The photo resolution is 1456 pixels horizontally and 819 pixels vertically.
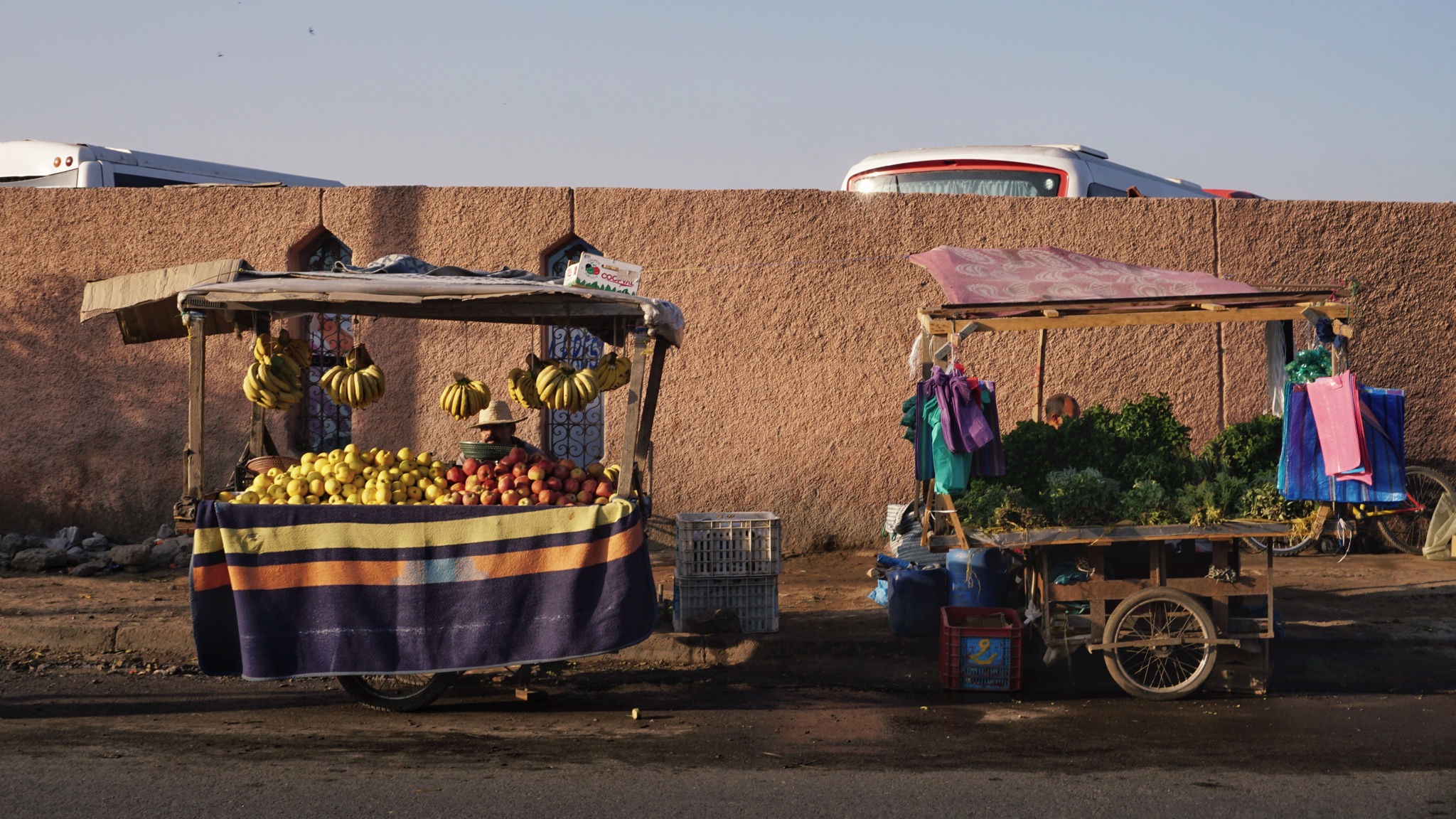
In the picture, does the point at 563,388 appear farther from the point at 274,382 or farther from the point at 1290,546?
the point at 1290,546

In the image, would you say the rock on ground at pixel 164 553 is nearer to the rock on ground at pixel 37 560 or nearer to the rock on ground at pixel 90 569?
the rock on ground at pixel 90 569

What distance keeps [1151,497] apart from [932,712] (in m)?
1.76

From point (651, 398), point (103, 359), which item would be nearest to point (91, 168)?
point (103, 359)

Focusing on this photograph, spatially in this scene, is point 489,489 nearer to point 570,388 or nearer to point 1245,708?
point 570,388

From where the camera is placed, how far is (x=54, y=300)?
32.5 feet

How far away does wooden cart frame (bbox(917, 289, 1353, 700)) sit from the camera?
6.02 meters

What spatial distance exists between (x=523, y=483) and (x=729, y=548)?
1.81 meters

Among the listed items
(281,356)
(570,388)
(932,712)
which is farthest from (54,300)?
(932,712)

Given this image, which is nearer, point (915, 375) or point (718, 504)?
point (915, 375)

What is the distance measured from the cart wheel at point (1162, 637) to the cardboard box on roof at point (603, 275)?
10.9 feet

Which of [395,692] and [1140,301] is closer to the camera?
[395,692]

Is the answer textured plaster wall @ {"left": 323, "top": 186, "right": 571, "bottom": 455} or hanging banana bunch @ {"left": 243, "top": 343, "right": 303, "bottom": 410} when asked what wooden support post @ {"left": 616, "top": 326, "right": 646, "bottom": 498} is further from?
textured plaster wall @ {"left": 323, "top": 186, "right": 571, "bottom": 455}

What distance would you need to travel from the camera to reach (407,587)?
559 cm

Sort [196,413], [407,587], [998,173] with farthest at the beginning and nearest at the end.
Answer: [998,173]
[196,413]
[407,587]
